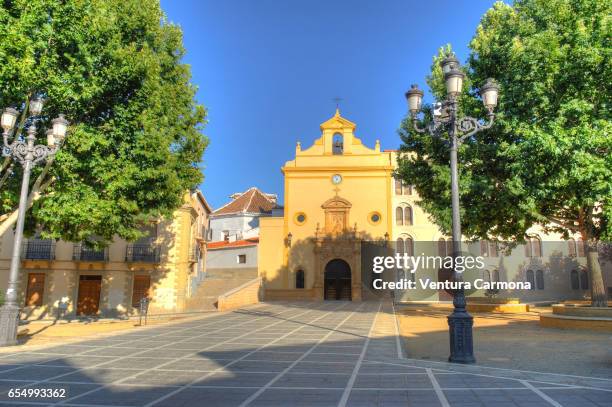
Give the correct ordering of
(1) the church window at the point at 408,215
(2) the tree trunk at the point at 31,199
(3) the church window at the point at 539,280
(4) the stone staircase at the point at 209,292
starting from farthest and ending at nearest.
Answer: (3) the church window at the point at 539,280 < (1) the church window at the point at 408,215 < (4) the stone staircase at the point at 209,292 < (2) the tree trunk at the point at 31,199

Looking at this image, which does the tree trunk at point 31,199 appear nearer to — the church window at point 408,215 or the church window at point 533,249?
the church window at point 408,215

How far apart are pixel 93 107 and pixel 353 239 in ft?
78.4

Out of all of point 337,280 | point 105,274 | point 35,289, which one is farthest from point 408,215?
point 35,289

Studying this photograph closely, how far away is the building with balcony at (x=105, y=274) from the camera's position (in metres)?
24.6

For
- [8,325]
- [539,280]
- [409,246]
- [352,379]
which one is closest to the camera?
[352,379]

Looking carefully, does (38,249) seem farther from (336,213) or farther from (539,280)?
→ (539,280)

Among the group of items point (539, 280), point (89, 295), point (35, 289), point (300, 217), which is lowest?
point (89, 295)

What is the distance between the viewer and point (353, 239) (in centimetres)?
3394

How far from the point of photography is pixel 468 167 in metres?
15.8

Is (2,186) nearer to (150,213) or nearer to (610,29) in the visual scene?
(150,213)

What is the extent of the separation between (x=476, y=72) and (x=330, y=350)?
1226 centimetres

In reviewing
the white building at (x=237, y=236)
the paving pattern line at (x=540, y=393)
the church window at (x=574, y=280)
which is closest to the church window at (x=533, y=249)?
the church window at (x=574, y=280)

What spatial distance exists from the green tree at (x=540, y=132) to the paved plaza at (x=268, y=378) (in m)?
7.30

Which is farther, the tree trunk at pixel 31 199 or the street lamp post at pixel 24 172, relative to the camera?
the tree trunk at pixel 31 199
